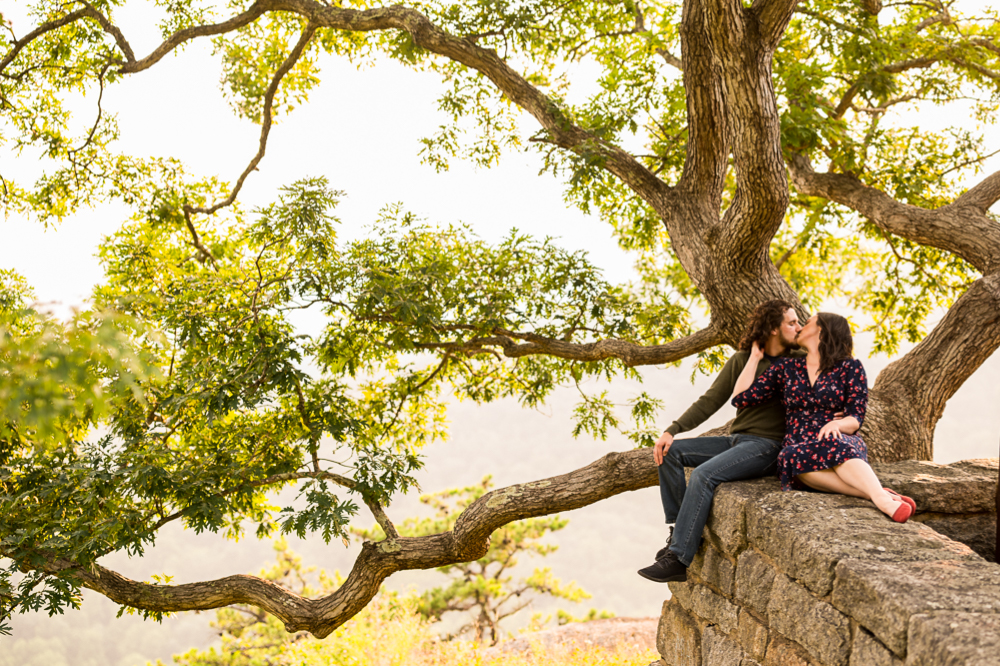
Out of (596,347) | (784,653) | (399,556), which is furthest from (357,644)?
(784,653)

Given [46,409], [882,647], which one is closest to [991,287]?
[882,647]

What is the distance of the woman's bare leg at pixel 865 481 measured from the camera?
7.58 ft

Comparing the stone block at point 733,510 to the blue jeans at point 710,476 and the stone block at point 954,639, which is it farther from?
the stone block at point 954,639

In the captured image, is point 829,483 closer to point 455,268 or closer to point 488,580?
point 455,268

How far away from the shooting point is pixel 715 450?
10.1 feet

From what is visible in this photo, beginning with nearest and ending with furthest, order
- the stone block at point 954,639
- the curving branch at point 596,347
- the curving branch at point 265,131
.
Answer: the stone block at point 954,639 → the curving branch at point 596,347 → the curving branch at point 265,131

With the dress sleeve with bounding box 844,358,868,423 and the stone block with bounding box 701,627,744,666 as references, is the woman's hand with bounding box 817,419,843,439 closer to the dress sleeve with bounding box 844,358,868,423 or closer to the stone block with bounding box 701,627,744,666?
the dress sleeve with bounding box 844,358,868,423

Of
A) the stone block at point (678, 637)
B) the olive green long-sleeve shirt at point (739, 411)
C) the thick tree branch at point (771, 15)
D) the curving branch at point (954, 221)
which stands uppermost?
the thick tree branch at point (771, 15)

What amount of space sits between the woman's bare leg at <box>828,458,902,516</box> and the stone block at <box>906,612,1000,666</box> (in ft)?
2.32

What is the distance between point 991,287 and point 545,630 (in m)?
8.09

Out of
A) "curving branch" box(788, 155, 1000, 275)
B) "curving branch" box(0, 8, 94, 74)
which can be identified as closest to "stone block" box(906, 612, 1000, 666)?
"curving branch" box(788, 155, 1000, 275)

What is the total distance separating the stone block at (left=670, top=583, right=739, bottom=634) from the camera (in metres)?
2.67

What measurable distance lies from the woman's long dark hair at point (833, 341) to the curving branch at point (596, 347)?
1.86m

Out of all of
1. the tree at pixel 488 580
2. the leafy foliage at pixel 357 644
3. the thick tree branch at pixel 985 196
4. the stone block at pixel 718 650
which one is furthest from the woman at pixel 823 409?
the tree at pixel 488 580
